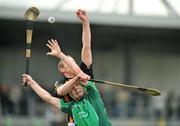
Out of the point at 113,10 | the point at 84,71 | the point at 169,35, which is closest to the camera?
the point at 84,71

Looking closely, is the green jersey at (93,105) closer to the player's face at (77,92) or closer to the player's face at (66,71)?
the player's face at (77,92)

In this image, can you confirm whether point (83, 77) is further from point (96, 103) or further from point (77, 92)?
point (96, 103)

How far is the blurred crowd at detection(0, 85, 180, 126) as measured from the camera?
25.5 m

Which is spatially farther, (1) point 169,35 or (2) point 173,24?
(1) point 169,35

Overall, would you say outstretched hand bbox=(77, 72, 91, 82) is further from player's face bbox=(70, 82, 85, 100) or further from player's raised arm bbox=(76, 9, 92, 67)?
player's raised arm bbox=(76, 9, 92, 67)

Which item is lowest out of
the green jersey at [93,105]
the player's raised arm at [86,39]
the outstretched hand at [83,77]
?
the green jersey at [93,105]

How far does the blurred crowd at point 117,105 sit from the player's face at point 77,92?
51.9 ft

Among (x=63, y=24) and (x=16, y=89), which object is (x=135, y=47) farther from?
(x=16, y=89)

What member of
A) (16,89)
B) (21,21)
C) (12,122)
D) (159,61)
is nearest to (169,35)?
(159,61)

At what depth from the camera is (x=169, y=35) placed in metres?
34.6

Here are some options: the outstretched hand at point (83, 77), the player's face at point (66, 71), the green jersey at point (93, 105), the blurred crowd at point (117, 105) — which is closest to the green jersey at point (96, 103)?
the green jersey at point (93, 105)

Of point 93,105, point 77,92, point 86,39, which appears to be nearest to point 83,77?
point 77,92

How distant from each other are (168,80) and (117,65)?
225 centimetres

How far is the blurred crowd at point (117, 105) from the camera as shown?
25.5 metres
